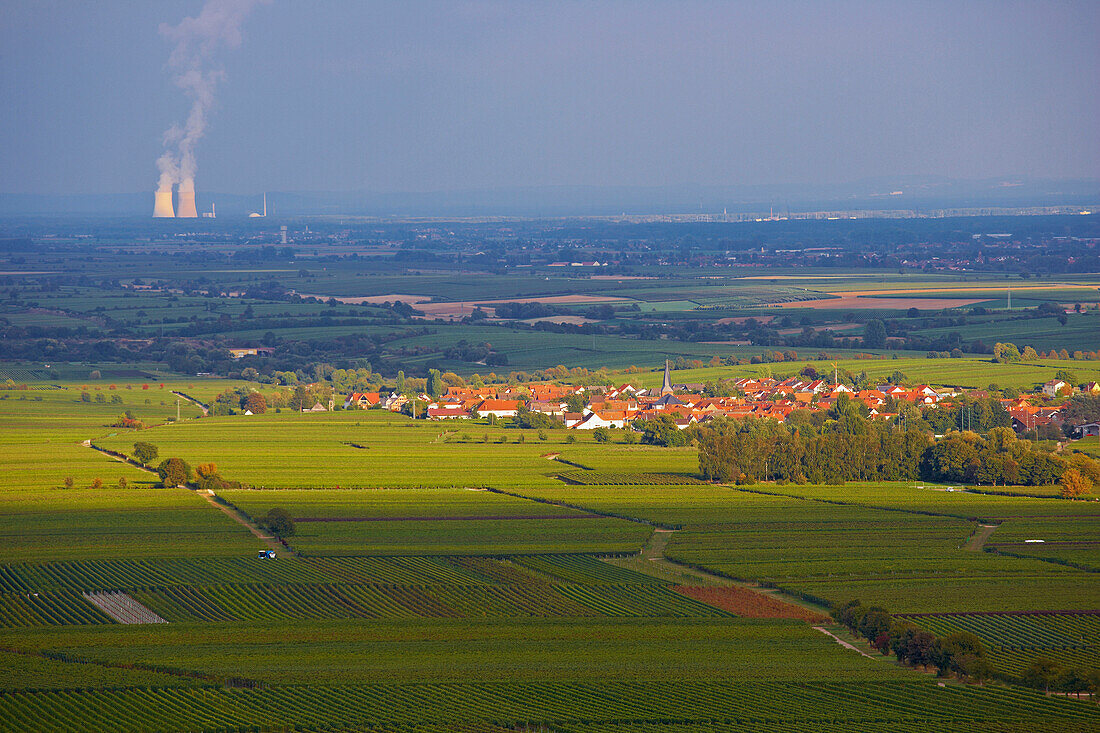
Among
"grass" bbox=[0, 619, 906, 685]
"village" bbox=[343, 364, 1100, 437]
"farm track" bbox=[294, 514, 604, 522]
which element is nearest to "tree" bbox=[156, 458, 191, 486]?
"farm track" bbox=[294, 514, 604, 522]

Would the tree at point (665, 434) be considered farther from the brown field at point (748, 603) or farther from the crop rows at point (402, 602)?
the crop rows at point (402, 602)

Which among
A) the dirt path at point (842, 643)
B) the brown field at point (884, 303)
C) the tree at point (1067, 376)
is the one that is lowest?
the dirt path at point (842, 643)

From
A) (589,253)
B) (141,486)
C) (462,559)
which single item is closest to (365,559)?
(462,559)

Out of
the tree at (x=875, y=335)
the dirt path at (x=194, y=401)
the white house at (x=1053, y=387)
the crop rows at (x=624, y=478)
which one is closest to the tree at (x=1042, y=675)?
the crop rows at (x=624, y=478)

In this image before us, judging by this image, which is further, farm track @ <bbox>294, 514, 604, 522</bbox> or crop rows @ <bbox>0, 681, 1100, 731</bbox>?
farm track @ <bbox>294, 514, 604, 522</bbox>

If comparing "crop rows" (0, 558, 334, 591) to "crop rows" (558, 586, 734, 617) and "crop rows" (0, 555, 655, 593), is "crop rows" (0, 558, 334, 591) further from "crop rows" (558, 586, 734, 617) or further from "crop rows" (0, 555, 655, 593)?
"crop rows" (558, 586, 734, 617)

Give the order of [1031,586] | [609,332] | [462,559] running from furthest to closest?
1. [609,332]
2. [462,559]
3. [1031,586]

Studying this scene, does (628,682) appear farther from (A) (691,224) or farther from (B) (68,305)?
(A) (691,224)
